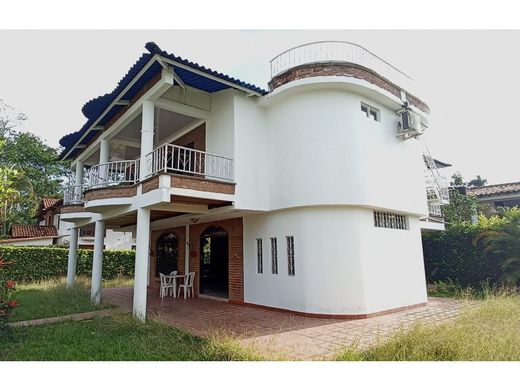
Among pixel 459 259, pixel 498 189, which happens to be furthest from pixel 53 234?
pixel 498 189

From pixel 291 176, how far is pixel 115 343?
6.16m

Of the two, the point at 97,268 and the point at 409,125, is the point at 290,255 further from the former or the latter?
the point at 97,268

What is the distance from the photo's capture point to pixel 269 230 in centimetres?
1053

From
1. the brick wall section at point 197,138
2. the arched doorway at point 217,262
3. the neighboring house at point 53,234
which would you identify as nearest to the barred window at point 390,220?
the brick wall section at point 197,138

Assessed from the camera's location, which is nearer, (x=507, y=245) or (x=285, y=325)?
(x=285, y=325)

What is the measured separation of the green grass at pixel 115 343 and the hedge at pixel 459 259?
12257mm

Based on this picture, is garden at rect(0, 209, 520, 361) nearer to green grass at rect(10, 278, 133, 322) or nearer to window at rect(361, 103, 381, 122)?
green grass at rect(10, 278, 133, 322)

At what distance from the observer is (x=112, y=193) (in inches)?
384

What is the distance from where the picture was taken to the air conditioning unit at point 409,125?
10.9m

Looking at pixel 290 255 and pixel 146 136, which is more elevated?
pixel 146 136

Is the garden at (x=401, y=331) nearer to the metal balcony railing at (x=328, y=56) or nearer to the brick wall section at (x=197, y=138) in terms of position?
the brick wall section at (x=197, y=138)

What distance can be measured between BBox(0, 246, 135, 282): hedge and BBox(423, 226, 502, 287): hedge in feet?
57.0

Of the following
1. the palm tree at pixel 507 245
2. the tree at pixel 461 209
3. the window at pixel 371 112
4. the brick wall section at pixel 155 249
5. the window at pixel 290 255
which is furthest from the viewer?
the tree at pixel 461 209

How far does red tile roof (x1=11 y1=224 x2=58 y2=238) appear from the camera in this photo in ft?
91.0
